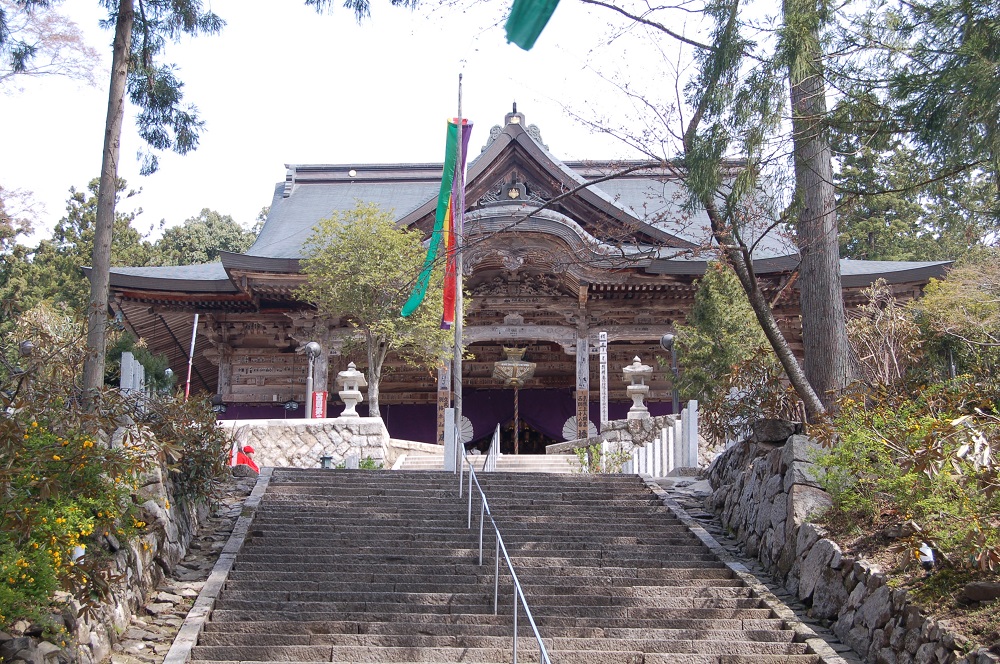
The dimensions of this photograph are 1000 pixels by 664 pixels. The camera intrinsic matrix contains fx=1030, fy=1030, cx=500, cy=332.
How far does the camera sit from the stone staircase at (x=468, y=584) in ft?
23.1

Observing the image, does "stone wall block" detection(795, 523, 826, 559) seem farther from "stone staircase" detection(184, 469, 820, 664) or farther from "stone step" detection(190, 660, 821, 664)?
"stone step" detection(190, 660, 821, 664)

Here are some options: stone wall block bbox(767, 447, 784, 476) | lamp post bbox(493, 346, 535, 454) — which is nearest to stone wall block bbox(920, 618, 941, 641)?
stone wall block bbox(767, 447, 784, 476)

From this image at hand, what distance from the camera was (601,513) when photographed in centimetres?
1031

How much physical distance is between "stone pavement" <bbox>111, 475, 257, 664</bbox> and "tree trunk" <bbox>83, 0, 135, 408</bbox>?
1731mm

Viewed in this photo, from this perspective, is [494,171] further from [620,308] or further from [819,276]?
[819,276]

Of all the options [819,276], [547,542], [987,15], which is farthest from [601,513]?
[987,15]

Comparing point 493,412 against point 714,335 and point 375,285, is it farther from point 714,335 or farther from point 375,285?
point 714,335

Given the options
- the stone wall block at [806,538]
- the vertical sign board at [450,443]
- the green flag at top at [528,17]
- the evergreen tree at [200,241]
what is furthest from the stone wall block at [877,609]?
the evergreen tree at [200,241]

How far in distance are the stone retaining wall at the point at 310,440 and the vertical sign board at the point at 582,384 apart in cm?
506

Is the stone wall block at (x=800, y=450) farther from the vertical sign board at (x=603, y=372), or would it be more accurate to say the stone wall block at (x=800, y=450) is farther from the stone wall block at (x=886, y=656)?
the vertical sign board at (x=603, y=372)

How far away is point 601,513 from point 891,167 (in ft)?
14.6

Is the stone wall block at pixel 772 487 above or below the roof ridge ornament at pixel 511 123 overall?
below

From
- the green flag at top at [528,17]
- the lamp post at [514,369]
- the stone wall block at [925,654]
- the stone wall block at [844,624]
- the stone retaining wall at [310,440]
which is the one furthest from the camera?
the lamp post at [514,369]

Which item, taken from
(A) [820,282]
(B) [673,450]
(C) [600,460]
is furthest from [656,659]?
(C) [600,460]
